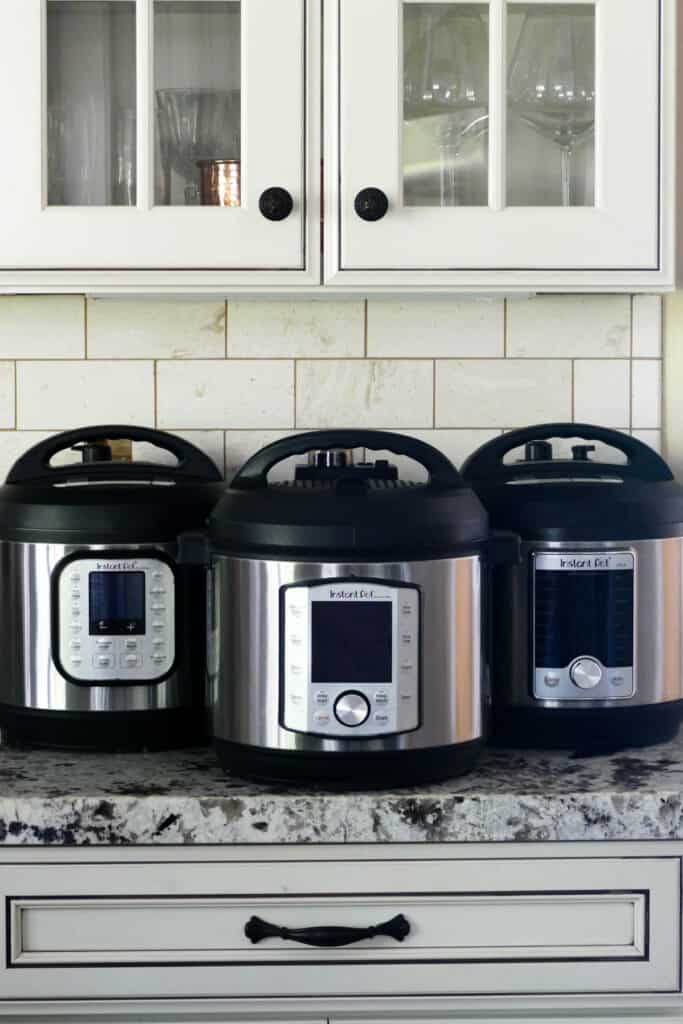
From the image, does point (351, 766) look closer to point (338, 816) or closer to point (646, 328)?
point (338, 816)

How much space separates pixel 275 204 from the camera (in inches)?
56.5

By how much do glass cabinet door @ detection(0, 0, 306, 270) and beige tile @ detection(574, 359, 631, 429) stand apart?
1.52 feet

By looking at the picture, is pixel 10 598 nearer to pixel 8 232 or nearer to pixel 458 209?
pixel 8 232

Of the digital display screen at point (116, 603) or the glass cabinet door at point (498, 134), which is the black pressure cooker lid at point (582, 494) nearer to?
the glass cabinet door at point (498, 134)

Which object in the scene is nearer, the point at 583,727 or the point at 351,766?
the point at 351,766

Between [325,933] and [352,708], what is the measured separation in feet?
0.69

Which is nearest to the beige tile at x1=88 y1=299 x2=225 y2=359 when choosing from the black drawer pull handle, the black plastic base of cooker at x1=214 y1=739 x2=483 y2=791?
the black plastic base of cooker at x1=214 y1=739 x2=483 y2=791

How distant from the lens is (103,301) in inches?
67.1

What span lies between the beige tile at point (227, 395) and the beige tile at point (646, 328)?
17.8 inches

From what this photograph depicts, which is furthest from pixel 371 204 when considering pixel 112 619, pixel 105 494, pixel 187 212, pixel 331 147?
pixel 112 619

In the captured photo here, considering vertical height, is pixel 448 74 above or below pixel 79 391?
above

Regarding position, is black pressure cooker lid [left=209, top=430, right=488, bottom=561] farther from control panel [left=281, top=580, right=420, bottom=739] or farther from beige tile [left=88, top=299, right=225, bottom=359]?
beige tile [left=88, top=299, right=225, bottom=359]

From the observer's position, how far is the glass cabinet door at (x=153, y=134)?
4.72 feet

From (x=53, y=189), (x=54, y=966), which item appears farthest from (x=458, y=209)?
(x=54, y=966)
